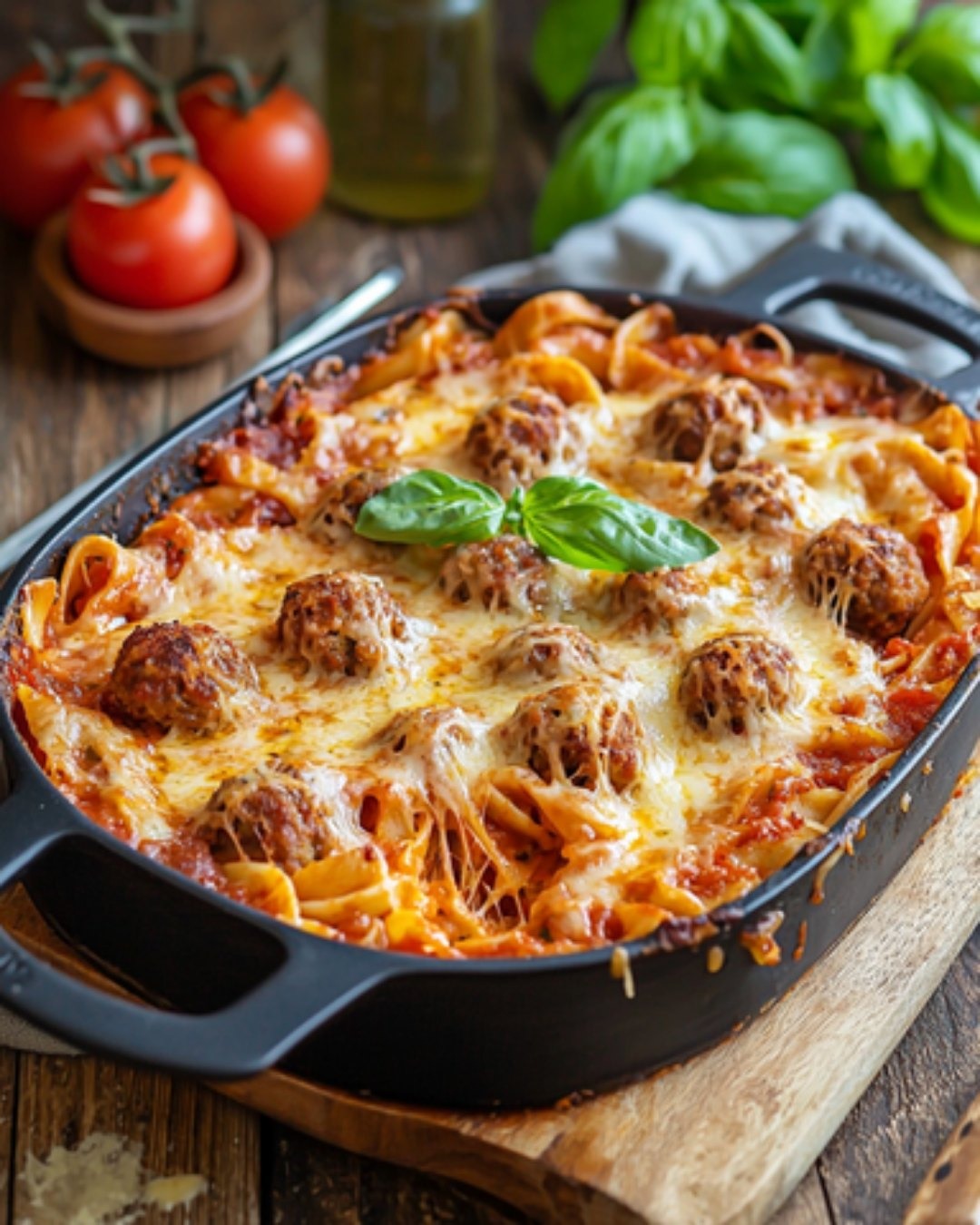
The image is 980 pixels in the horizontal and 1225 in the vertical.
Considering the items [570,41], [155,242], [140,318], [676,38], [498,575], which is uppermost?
[676,38]

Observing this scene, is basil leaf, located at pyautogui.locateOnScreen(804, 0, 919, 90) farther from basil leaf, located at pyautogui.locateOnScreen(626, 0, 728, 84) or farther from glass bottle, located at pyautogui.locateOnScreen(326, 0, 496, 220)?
glass bottle, located at pyautogui.locateOnScreen(326, 0, 496, 220)

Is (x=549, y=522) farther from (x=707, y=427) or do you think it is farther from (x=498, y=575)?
(x=707, y=427)

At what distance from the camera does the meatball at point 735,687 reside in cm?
329

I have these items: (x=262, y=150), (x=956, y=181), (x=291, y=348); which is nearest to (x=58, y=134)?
(x=262, y=150)

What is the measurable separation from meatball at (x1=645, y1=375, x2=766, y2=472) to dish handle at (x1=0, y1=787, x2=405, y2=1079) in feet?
5.73

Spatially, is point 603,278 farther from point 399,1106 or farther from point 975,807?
point 399,1106

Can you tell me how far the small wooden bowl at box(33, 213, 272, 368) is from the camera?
16.6 feet

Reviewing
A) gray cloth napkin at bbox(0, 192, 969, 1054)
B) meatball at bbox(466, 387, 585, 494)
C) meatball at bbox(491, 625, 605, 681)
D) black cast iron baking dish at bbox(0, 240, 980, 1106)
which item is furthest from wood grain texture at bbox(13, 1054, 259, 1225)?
gray cloth napkin at bbox(0, 192, 969, 1054)

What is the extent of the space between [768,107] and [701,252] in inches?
33.8

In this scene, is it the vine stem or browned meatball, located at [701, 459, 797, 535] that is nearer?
browned meatball, located at [701, 459, 797, 535]

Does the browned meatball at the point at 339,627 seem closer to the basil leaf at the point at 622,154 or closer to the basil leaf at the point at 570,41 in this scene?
the basil leaf at the point at 622,154

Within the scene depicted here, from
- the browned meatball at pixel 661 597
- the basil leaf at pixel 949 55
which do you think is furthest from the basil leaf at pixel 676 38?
the browned meatball at pixel 661 597

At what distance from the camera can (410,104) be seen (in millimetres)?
5641

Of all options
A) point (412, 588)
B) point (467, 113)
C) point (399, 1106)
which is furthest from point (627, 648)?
point (467, 113)
